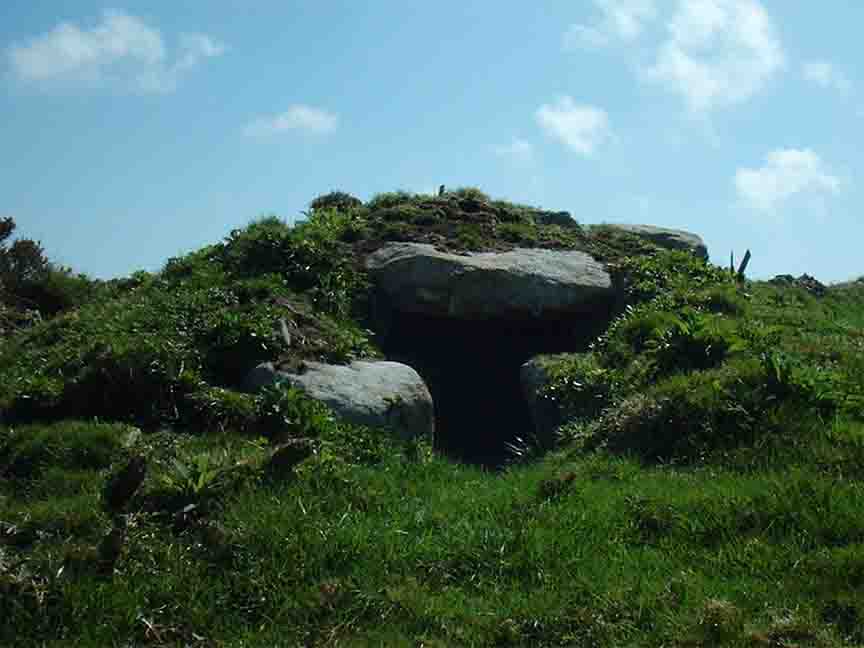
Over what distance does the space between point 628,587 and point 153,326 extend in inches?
221

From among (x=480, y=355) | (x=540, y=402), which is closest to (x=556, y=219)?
(x=480, y=355)

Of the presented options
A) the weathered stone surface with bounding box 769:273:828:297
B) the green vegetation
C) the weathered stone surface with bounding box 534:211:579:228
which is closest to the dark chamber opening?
the green vegetation

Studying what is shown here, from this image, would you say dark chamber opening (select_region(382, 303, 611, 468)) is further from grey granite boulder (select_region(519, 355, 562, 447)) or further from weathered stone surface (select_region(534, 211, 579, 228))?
weathered stone surface (select_region(534, 211, 579, 228))

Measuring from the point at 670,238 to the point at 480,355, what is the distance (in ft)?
13.4

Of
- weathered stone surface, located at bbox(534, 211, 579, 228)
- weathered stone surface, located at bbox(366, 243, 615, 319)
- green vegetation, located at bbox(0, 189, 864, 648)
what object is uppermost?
weathered stone surface, located at bbox(534, 211, 579, 228)

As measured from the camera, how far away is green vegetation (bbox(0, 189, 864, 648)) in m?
6.10

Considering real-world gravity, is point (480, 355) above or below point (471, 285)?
below

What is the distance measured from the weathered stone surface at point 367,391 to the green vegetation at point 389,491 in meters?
0.24

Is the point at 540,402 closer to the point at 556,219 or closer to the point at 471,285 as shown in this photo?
the point at 471,285

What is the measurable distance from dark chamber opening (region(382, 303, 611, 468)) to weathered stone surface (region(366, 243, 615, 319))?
291 millimetres

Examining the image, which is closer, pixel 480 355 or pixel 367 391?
pixel 367 391

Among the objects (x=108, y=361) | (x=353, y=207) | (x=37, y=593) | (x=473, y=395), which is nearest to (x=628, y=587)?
(x=37, y=593)

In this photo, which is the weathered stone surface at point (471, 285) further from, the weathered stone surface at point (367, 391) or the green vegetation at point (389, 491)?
the weathered stone surface at point (367, 391)

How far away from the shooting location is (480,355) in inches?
507
